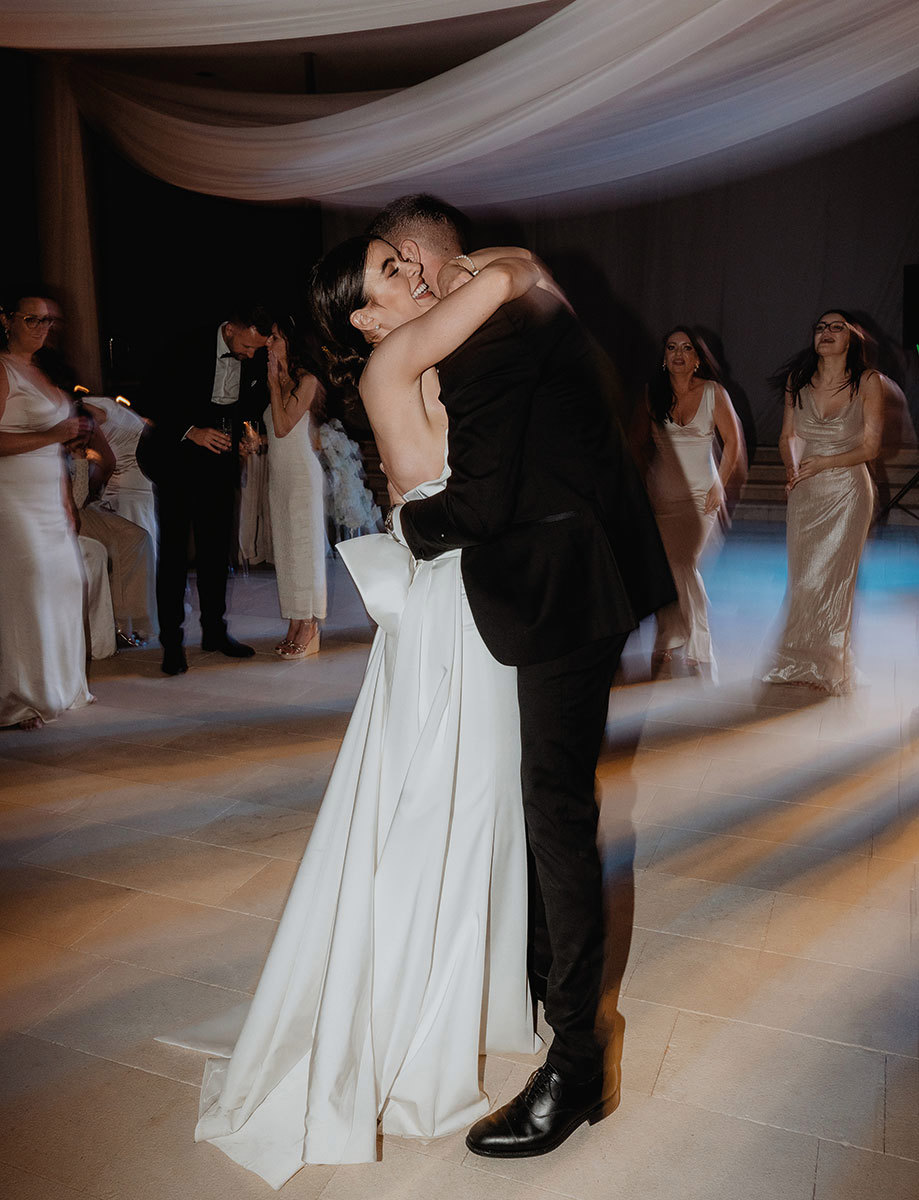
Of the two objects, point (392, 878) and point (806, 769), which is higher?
point (392, 878)

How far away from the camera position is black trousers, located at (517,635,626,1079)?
160 cm

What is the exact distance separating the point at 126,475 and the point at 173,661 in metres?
1.29

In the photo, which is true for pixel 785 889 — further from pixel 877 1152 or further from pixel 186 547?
pixel 186 547

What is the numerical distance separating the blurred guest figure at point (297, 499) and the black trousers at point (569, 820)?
10.8ft

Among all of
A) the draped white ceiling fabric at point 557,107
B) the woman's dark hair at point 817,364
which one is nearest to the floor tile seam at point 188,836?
the draped white ceiling fabric at point 557,107

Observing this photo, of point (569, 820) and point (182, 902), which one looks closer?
point (569, 820)

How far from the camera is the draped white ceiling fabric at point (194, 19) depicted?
339 centimetres

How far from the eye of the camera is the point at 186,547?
180 inches

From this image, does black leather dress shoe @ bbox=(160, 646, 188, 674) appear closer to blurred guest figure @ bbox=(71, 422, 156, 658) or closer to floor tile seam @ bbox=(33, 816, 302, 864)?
blurred guest figure @ bbox=(71, 422, 156, 658)

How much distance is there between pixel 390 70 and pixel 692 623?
5826 millimetres

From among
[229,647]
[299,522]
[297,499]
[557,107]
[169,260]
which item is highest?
[169,260]

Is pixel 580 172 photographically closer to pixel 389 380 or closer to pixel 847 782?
pixel 847 782

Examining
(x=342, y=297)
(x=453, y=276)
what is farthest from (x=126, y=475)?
(x=453, y=276)

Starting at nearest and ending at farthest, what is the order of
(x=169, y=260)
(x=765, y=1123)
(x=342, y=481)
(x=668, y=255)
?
1. (x=765, y=1123)
2. (x=342, y=481)
3. (x=169, y=260)
4. (x=668, y=255)
